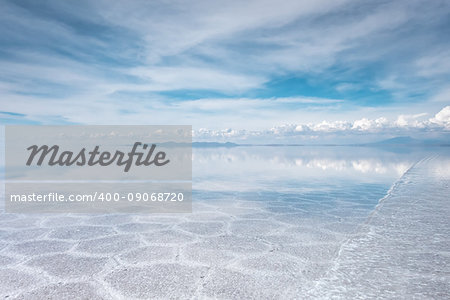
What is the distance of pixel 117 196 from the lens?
25.4 feet

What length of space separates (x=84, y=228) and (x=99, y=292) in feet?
7.78

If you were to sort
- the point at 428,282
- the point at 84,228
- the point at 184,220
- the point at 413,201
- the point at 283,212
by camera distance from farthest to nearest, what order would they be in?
the point at 413,201, the point at 283,212, the point at 184,220, the point at 84,228, the point at 428,282

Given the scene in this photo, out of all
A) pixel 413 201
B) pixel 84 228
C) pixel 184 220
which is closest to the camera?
pixel 84 228

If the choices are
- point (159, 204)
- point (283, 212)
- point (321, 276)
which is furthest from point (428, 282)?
point (159, 204)

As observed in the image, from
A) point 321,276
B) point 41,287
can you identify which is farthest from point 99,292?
point 321,276

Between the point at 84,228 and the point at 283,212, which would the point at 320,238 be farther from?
the point at 84,228

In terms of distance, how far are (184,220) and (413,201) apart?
515 centimetres

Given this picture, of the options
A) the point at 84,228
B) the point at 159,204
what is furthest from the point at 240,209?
the point at 84,228

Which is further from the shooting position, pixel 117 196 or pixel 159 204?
pixel 117 196

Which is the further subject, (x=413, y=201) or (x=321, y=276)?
(x=413, y=201)

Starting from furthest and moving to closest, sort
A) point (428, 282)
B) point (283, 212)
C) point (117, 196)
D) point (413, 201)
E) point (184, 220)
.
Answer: point (117, 196)
point (413, 201)
point (283, 212)
point (184, 220)
point (428, 282)

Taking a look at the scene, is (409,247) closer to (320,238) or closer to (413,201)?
(320,238)

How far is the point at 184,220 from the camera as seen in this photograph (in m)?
5.27

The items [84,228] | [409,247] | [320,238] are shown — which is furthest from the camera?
[84,228]
